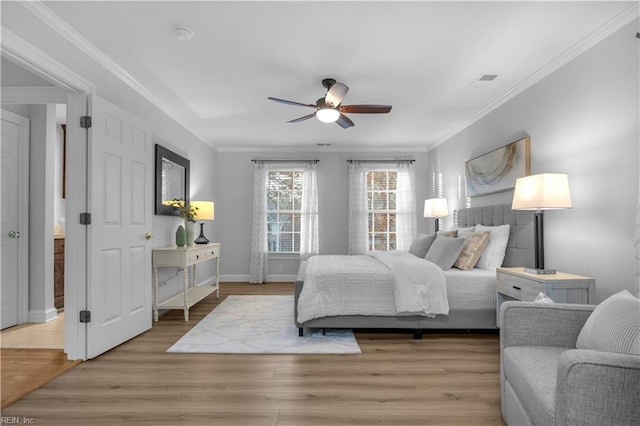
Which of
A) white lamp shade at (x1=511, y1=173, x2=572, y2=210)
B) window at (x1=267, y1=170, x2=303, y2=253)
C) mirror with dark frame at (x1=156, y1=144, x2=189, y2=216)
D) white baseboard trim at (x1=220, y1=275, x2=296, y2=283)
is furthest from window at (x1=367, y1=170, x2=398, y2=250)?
white lamp shade at (x1=511, y1=173, x2=572, y2=210)

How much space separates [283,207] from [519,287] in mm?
4583

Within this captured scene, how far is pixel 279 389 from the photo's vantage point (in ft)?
7.58

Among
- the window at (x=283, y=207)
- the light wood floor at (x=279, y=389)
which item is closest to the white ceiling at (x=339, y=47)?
the window at (x=283, y=207)

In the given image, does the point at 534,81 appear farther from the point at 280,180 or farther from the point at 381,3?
the point at 280,180

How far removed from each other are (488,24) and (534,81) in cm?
123

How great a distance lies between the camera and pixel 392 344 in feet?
10.5

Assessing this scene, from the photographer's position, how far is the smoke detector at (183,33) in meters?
2.56

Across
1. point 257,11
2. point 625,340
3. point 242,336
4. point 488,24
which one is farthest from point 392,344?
point 257,11

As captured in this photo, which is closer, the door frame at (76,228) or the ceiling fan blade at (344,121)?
the door frame at (76,228)

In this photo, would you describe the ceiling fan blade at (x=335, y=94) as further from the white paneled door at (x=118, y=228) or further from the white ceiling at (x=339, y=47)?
the white paneled door at (x=118, y=228)

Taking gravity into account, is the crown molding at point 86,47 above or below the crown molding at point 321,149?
above

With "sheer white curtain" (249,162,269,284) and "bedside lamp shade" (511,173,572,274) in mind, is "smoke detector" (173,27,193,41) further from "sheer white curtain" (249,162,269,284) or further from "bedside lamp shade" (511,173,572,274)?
"sheer white curtain" (249,162,269,284)

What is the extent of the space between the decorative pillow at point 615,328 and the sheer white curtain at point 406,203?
488 centimetres

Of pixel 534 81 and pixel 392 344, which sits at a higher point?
pixel 534 81
